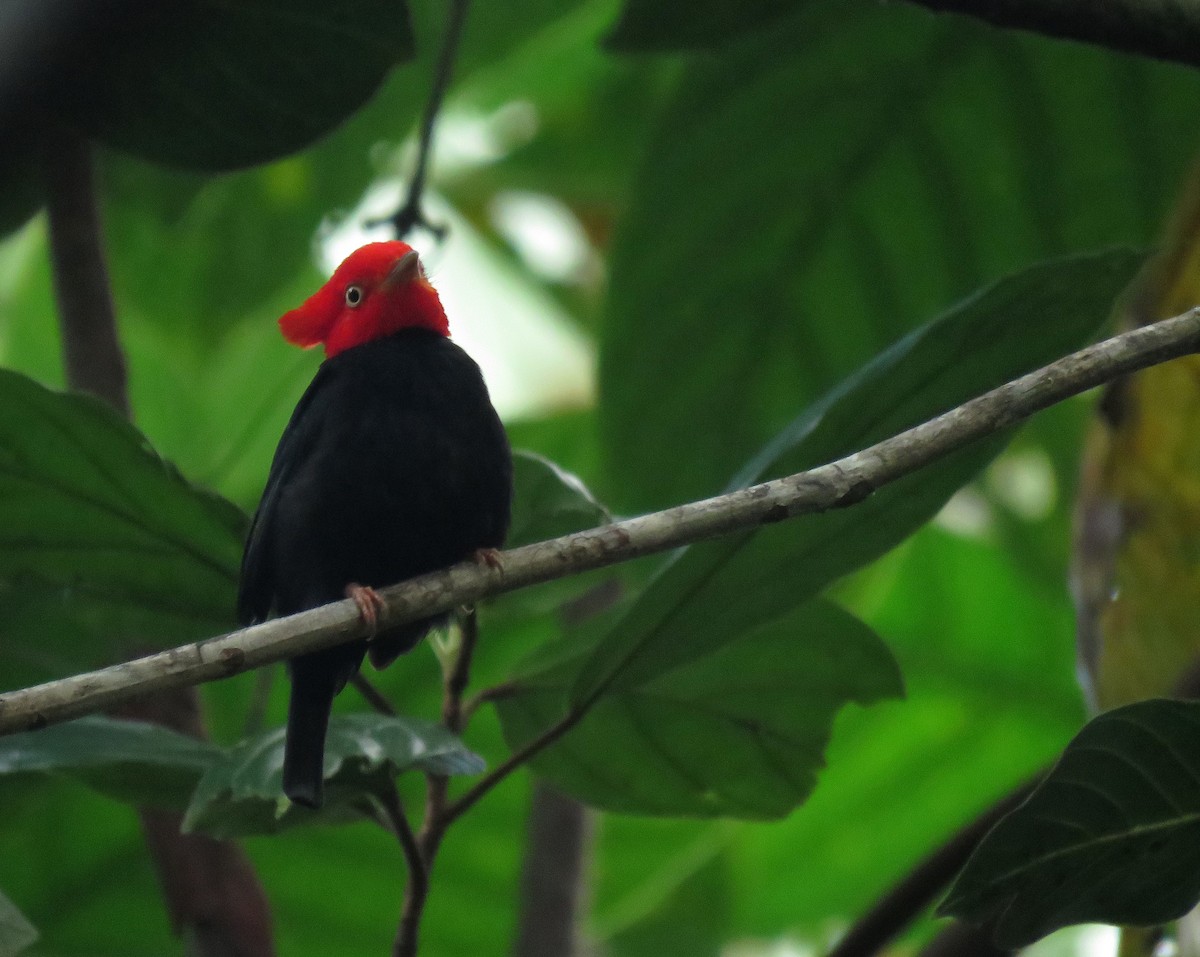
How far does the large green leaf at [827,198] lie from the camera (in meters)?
3.25

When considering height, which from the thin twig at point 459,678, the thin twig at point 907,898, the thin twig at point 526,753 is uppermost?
the thin twig at point 459,678

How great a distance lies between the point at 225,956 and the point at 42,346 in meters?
2.23

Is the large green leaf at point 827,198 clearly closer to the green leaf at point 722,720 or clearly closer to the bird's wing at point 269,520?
the bird's wing at point 269,520

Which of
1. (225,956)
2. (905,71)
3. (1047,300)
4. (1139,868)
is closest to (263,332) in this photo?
(905,71)

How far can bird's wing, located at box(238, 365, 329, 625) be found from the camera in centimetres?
245

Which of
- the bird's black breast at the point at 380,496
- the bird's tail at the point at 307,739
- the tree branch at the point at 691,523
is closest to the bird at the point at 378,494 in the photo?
the bird's black breast at the point at 380,496

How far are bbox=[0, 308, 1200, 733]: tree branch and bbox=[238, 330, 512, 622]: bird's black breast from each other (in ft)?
2.52

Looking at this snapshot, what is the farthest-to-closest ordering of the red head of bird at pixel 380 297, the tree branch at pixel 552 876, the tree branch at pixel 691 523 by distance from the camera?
1. the red head of bird at pixel 380 297
2. the tree branch at pixel 552 876
3. the tree branch at pixel 691 523

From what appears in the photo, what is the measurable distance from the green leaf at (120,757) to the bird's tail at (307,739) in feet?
0.39

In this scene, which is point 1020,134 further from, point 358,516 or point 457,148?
point 457,148

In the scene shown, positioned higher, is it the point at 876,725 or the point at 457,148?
the point at 457,148

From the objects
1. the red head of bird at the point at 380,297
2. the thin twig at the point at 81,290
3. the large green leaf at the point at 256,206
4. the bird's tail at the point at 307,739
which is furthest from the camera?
the large green leaf at the point at 256,206

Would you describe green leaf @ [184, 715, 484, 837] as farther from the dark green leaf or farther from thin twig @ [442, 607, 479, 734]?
the dark green leaf

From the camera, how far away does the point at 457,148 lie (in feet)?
16.8
